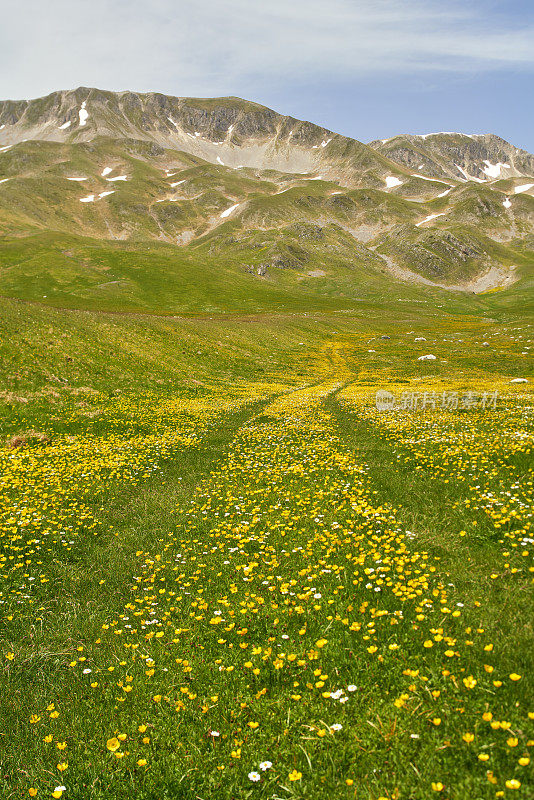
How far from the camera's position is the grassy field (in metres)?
5.59

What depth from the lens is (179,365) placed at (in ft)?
175

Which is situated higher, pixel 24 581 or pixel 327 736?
pixel 327 736

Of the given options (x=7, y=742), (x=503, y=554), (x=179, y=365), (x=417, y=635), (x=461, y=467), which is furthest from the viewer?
(x=179, y=365)

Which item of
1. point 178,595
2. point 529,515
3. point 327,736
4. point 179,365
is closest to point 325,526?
point 178,595

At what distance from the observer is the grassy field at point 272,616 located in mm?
5590

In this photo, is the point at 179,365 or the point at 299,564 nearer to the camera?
the point at 299,564

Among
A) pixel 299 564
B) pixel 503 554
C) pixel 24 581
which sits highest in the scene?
pixel 503 554

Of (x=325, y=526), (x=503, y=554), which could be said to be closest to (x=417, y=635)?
(x=503, y=554)

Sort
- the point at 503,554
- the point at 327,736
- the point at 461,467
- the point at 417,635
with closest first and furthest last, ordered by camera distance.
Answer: the point at 327,736 < the point at 417,635 < the point at 503,554 < the point at 461,467

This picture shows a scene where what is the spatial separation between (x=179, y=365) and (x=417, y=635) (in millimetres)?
48853

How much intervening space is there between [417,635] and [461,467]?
1001 centimetres

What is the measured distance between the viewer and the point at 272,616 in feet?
28.9

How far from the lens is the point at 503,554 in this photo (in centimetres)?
940

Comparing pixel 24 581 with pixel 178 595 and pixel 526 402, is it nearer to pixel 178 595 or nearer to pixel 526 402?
pixel 178 595
